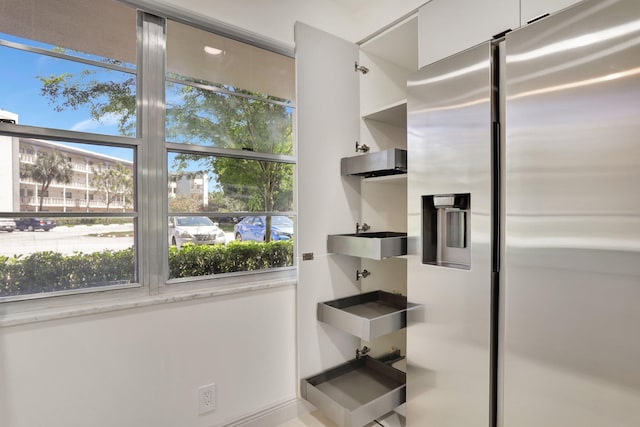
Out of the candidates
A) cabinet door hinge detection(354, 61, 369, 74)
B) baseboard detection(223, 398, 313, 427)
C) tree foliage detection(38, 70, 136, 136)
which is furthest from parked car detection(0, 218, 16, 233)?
cabinet door hinge detection(354, 61, 369, 74)

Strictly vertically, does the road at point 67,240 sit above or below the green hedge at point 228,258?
above

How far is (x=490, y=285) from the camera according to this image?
127 centimetres

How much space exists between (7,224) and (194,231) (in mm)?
706

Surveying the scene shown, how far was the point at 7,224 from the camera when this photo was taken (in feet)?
4.19

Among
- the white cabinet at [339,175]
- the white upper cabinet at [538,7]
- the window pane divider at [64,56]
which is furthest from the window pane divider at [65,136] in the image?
the white upper cabinet at [538,7]

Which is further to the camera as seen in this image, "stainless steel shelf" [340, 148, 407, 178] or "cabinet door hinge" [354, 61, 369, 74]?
"cabinet door hinge" [354, 61, 369, 74]

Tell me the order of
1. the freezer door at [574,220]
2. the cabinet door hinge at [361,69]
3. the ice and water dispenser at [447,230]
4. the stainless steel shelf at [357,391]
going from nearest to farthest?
1. the freezer door at [574,220]
2. the ice and water dispenser at [447,230]
3. the stainless steel shelf at [357,391]
4. the cabinet door hinge at [361,69]

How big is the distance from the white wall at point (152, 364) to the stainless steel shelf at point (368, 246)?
0.38 m

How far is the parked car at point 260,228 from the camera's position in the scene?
1.85 m

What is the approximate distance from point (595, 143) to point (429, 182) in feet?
1.93

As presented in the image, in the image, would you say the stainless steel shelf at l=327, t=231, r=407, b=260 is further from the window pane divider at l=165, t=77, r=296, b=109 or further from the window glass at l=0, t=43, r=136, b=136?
the window glass at l=0, t=43, r=136, b=136

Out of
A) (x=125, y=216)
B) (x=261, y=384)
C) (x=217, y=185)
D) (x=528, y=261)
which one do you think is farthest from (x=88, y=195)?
(x=528, y=261)

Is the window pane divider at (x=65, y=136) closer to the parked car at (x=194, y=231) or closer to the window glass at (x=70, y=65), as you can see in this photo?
the window glass at (x=70, y=65)

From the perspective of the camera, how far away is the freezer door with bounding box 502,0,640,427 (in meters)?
0.98
